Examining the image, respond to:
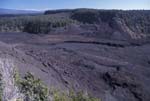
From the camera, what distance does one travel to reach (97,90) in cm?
2242

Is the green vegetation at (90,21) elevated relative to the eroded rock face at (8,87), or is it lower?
lower

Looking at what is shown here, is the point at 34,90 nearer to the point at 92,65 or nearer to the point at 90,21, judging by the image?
the point at 92,65

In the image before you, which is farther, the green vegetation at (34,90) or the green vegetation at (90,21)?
the green vegetation at (90,21)

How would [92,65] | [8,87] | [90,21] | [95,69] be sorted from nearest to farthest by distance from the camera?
1. [8,87]
2. [95,69]
3. [92,65]
4. [90,21]

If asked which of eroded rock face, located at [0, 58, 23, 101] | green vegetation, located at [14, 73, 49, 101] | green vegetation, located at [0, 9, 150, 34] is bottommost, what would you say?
green vegetation, located at [0, 9, 150, 34]

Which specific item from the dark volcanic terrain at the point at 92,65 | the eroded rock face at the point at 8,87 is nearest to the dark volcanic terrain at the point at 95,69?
the dark volcanic terrain at the point at 92,65

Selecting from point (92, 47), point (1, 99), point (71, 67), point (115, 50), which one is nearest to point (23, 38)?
point (92, 47)

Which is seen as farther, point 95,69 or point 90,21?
point 90,21

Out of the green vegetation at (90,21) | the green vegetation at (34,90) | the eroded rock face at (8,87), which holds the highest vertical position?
the eroded rock face at (8,87)

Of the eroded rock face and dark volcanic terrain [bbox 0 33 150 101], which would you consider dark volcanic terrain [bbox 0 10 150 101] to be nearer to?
dark volcanic terrain [bbox 0 33 150 101]

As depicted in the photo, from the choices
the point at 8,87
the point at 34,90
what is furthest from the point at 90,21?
the point at 8,87

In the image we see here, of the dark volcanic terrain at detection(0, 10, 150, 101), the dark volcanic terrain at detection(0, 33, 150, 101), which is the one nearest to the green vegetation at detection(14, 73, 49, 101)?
the dark volcanic terrain at detection(0, 10, 150, 101)

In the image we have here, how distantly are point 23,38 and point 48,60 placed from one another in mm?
15951

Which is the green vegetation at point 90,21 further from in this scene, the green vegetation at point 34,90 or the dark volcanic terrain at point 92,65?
the green vegetation at point 34,90
